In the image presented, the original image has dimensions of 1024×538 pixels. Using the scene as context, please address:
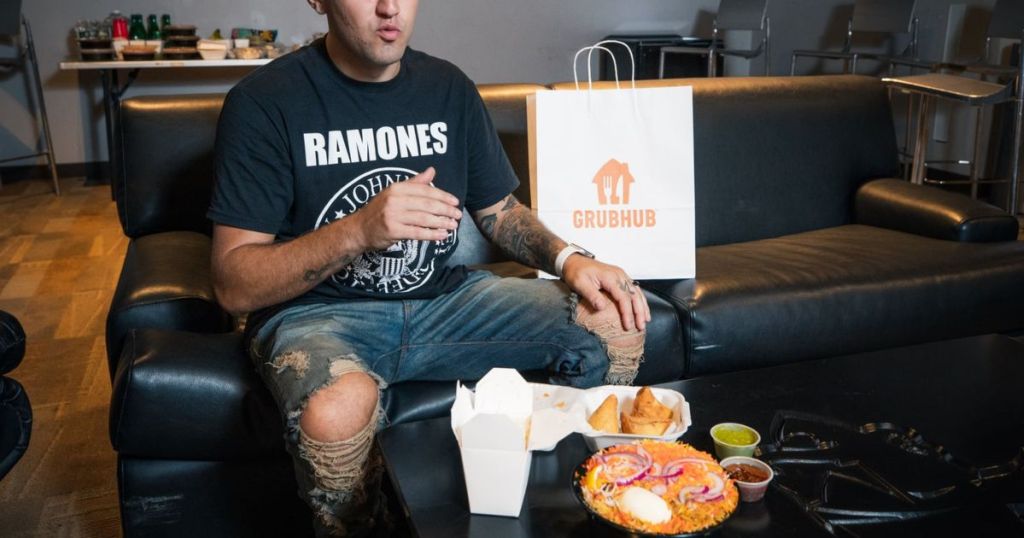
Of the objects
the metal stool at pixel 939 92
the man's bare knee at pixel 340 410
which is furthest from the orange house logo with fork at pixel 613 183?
the metal stool at pixel 939 92

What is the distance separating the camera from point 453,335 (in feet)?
5.22

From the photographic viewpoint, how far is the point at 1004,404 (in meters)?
1.40

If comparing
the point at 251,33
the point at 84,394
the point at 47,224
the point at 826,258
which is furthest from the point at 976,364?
the point at 251,33

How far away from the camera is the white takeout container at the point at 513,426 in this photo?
1020 millimetres

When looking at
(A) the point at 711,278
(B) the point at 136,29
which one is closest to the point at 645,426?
(A) the point at 711,278

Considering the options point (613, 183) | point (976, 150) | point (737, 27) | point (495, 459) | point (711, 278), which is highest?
point (737, 27)

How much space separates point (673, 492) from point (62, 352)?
2.37m

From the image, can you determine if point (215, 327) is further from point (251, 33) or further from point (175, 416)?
point (251, 33)

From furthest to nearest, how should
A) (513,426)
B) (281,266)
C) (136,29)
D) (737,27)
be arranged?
(737,27) < (136,29) < (281,266) < (513,426)

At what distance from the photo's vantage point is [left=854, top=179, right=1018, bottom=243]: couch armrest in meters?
2.25

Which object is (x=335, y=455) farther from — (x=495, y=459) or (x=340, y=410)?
(x=495, y=459)

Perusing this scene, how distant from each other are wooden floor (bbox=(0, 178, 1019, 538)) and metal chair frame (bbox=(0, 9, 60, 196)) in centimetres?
18

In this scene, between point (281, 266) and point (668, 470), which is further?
point (281, 266)

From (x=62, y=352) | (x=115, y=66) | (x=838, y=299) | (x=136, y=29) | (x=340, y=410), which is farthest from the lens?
(x=136, y=29)
